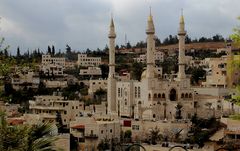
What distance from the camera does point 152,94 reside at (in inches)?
1268

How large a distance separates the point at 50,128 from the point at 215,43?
81.3 meters

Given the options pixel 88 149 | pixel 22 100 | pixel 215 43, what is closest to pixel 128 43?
pixel 215 43

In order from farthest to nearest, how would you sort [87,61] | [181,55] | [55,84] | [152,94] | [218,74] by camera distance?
[87,61] → [55,84] → [218,74] → [181,55] → [152,94]

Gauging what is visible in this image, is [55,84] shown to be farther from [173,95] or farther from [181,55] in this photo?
[181,55]

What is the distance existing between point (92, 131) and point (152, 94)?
19.3ft

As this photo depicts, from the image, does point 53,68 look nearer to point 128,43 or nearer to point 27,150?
point 128,43

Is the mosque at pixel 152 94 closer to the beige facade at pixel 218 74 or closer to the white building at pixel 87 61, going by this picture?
the beige facade at pixel 218 74

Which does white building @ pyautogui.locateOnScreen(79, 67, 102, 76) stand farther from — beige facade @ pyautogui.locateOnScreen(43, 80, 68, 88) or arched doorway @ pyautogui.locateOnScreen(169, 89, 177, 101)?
arched doorway @ pyautogui.locateOnScreen(169, 89, 177, 101)

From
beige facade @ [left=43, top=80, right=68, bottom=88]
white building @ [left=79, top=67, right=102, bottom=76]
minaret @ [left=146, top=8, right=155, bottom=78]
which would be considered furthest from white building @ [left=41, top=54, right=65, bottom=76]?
minaret @ [left=146, top=8, right=155, bottom=78]

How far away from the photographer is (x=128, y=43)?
9350 cm

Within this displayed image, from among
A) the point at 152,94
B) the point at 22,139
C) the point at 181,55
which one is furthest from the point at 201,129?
the point at 22,139

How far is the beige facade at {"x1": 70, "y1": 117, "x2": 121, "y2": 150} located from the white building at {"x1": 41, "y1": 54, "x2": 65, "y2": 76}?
31993mm

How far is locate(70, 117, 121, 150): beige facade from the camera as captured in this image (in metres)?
27.6

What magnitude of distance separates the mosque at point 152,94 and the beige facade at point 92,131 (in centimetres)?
318
